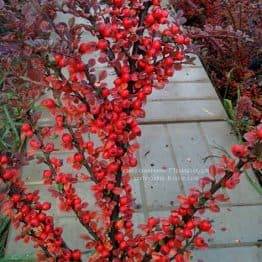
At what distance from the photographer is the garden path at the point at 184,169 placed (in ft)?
6.08

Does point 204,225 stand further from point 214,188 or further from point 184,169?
point 184,169

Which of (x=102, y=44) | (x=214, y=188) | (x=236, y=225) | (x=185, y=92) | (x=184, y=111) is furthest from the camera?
(x=185, y=92)

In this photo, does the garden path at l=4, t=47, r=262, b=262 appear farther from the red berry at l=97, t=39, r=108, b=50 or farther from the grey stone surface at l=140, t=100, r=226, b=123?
the red berry at l=97, t=39, r=108, b=50

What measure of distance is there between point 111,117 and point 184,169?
1.16 m

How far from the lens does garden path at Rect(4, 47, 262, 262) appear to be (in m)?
1.85

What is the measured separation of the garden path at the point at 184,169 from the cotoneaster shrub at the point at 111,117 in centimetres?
56

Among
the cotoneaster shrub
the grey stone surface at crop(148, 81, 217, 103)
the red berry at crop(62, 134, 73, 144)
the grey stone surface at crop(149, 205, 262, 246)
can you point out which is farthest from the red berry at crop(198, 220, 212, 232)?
the grey stone surface at crop(148, 81, 217, 103)

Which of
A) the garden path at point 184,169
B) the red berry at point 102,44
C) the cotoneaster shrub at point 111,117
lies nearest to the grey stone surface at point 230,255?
the garden path at point 184,169

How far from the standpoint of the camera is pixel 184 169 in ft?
7.27

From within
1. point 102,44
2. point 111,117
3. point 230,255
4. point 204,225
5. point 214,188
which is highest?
point 102,44

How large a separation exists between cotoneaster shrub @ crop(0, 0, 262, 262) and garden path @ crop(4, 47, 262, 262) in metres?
0.56

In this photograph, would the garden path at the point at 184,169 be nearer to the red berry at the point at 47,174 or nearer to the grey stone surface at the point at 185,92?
the grey stone surface at the point at 185,92

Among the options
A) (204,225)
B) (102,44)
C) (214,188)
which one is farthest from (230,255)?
(102,44)

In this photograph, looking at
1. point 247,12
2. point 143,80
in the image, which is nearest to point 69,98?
point 143,80
